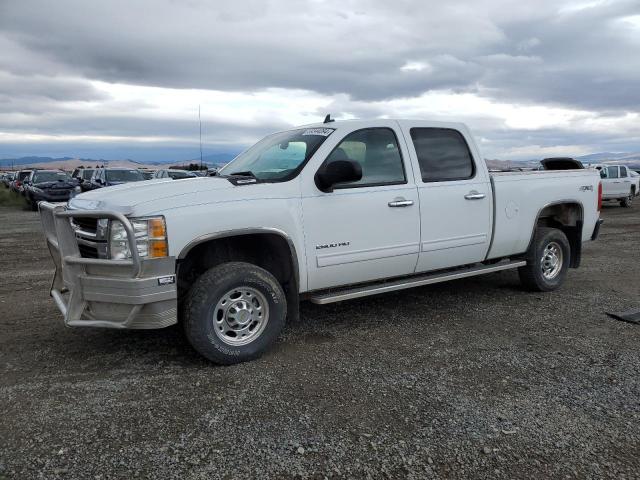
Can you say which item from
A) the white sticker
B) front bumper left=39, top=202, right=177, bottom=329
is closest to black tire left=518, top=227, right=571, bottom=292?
the white sticker

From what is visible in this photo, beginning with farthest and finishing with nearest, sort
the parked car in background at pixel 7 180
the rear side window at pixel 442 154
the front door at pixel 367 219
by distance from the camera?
the parked car in background at pixel 7 180 → the rear side window at pixel 442 154 → the front door at pixel 367 219

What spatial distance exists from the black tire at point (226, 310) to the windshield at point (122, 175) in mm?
18374

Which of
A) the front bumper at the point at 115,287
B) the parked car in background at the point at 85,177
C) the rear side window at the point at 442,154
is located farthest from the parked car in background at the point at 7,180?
the rear side window at the point at 442,154

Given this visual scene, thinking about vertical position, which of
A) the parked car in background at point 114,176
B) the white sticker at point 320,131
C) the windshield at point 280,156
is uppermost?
the parked car in background at point 114,176

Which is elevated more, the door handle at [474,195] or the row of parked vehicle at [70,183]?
the row of parked vehicle at [70,183]

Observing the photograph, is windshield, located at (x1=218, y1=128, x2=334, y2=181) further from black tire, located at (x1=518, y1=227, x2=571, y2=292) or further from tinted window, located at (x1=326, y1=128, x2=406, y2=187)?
black tire, located at (x1=518, y1=227, x2=571, y2=292)

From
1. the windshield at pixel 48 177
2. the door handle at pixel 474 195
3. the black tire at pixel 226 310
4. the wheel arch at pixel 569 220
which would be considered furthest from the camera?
the windshield at pixel 48 177

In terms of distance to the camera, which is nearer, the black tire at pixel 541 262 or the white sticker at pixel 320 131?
the white sticker at pixel 320 131

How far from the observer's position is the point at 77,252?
13.9 ft

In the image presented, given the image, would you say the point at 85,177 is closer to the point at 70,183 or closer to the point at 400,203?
the point at 70,183

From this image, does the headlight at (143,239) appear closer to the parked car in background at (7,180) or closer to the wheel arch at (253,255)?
the wheel arch at (253,255)

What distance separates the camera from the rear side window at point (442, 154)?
552cm

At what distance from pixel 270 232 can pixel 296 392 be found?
1268mm

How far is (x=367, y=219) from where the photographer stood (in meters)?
4.93
